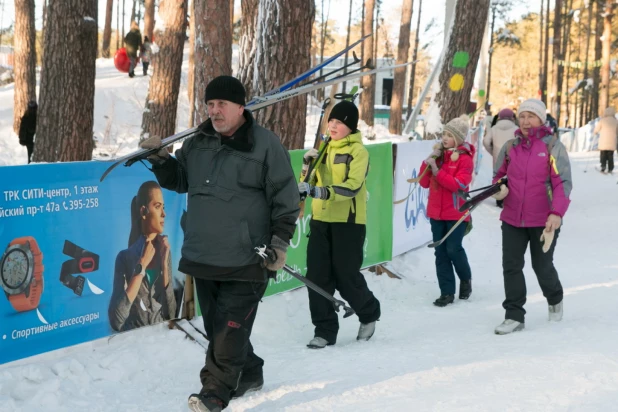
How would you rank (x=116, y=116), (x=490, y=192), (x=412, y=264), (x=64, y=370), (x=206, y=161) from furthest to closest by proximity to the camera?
(x=116, y=116), (x=412, y=264), (x=490, y=192), (x=64, y=370), (x=206, y=161)

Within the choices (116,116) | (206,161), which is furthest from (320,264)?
(116,116)

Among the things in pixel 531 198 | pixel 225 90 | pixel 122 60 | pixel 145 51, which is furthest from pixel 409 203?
pixel 122 60

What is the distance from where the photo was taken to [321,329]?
5.53 metres

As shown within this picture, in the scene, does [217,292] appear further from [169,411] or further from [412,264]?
[412,264]

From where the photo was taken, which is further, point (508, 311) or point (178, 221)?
point (508, 311)

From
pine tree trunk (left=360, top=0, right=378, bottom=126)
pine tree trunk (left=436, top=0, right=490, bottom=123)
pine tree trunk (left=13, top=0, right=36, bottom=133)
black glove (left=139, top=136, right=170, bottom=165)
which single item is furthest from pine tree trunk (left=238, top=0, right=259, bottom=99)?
pine tree trunk (left=360, top=0, right=378, bottom=126)

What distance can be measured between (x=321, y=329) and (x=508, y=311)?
5.04ft

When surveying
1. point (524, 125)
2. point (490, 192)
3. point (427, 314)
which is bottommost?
point (427, 314)

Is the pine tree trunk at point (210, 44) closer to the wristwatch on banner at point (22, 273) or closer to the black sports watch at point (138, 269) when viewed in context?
the black sports watch at point (138, 269)

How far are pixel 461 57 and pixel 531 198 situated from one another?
7.17 metres

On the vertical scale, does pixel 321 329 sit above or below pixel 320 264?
below

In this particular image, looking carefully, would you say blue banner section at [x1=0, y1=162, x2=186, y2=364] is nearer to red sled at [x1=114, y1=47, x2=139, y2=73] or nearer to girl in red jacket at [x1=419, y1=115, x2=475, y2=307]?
girl in red jacket at [x1=419, y1=115, x2=475, y2=307]

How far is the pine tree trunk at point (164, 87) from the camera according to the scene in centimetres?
1267

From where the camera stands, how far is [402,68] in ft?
91.4
